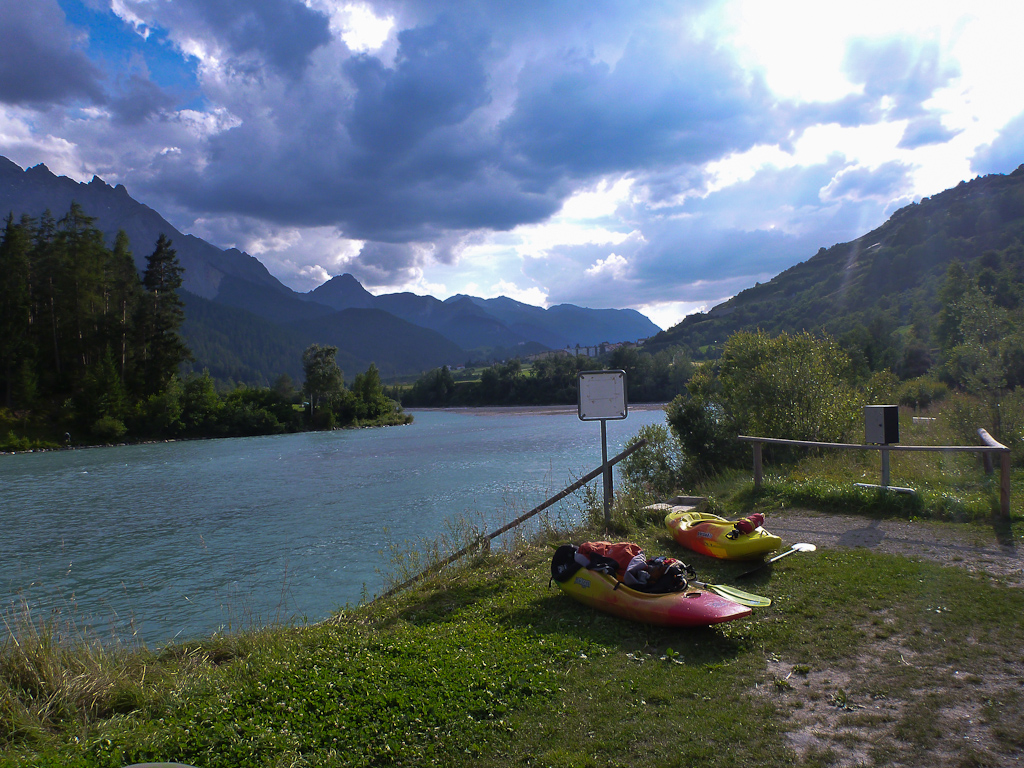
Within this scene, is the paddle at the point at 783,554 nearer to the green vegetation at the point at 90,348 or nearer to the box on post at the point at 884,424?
the box on post at the point at 884,424

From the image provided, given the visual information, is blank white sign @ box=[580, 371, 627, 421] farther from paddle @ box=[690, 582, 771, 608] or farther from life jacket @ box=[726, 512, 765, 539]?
paddle @ box=[690, 582, 771, 608]

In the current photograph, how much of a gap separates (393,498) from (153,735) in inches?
882

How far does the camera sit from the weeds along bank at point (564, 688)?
350cm

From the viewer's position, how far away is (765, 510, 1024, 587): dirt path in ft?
21.3

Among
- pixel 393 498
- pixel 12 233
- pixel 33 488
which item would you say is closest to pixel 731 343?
pixel 393 498

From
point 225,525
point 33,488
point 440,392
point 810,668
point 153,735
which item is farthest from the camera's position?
point 440,392

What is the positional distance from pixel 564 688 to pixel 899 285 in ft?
409

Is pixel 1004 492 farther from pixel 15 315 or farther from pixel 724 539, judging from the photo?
pixel 15 315

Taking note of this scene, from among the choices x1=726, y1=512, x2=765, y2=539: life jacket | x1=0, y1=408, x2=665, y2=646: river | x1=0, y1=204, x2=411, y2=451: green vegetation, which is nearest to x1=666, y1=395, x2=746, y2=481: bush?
x1=0, y1=408, x2=665, y2=646: river

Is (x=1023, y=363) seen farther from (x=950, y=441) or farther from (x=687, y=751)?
(x=687, y=751)

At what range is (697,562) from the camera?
7449mm

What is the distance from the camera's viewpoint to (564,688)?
431cm

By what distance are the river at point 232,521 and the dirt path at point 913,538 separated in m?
5.07

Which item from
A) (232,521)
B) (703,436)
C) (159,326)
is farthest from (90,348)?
(703,436)
